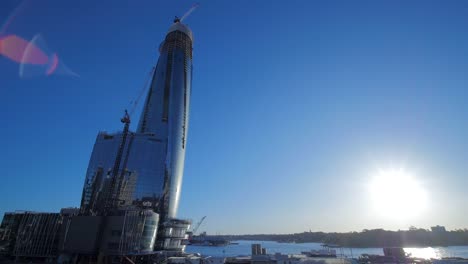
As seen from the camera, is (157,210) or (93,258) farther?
(157,210)

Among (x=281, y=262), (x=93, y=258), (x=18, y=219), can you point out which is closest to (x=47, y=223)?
(x=18, y=219)

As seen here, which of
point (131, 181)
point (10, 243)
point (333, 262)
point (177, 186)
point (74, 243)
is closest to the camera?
point (333, 262)

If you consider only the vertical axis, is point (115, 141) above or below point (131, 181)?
Result: above

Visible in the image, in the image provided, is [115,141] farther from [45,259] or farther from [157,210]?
[45,259]

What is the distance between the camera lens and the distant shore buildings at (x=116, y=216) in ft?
363

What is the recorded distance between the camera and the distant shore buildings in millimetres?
110500

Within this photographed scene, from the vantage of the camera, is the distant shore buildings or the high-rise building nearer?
the distant shore buildings

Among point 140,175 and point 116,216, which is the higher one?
point 140,175

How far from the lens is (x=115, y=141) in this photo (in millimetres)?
199500

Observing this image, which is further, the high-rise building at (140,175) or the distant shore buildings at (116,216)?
the high-rise building at (140,175)

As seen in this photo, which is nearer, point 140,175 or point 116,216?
point 116,216

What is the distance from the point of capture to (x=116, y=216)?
115 m

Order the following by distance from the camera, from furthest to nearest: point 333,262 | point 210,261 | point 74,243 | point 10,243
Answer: point 10,243 → point 74,243 → point 210,261 → point 333,262

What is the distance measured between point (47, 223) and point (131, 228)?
42.8 metres
